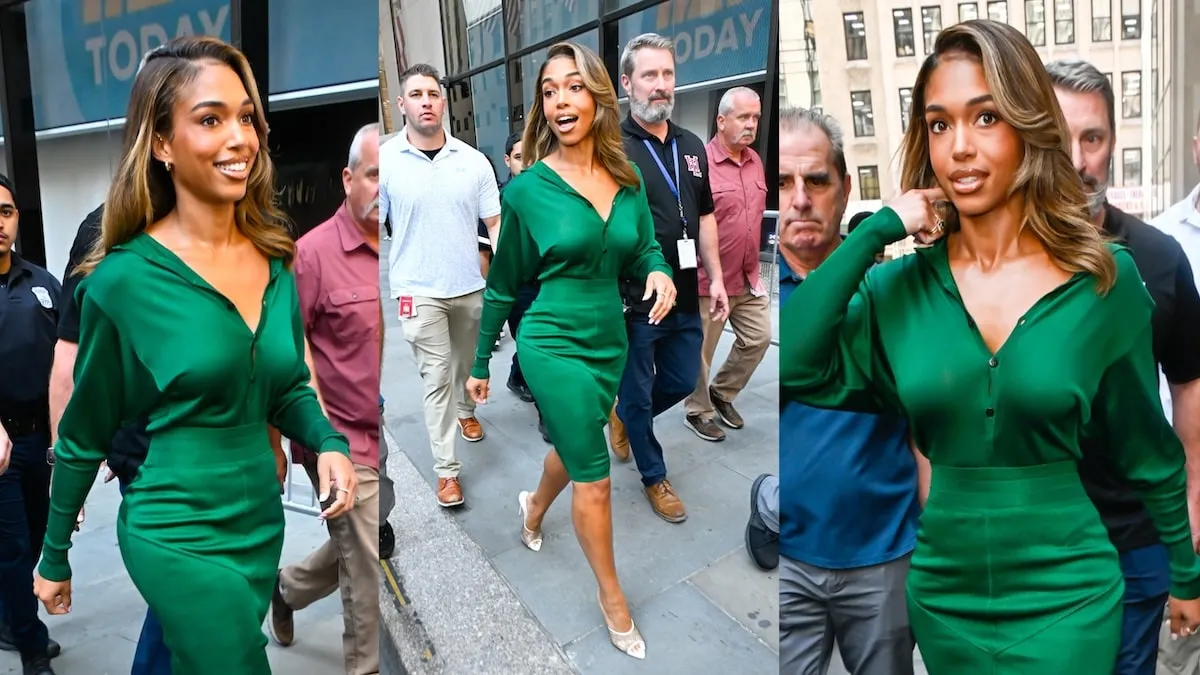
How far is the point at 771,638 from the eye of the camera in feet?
4.71

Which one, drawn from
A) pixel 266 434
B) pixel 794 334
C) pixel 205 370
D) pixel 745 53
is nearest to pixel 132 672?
pixel 266 434

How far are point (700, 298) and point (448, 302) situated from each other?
19.9 inches

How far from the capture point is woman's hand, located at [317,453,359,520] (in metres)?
1.34

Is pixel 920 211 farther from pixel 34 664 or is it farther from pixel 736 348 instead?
pixel 34 664

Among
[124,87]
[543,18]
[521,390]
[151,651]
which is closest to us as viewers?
[124,87]

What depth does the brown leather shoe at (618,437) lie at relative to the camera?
1.50 meters

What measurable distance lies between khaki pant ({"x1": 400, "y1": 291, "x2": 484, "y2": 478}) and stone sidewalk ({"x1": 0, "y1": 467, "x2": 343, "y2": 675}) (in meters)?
0.29

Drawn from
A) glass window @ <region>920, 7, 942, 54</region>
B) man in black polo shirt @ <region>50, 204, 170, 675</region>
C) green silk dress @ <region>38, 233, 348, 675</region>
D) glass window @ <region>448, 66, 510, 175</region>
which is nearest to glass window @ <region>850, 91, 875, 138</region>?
glass window @ <region>920, 7, 942, 54</region>

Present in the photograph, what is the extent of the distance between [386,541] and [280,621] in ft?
0.82

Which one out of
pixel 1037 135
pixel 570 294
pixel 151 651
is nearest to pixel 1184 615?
pixel 1037 135

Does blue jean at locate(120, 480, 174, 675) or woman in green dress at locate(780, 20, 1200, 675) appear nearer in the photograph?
woman in green dress at locate(780, 20, 1200, 675)

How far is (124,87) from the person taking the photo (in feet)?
4.01

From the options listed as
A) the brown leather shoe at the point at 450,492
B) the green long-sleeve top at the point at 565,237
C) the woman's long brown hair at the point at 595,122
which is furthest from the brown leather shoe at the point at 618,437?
the woman's long brown hair at the point at 595,122

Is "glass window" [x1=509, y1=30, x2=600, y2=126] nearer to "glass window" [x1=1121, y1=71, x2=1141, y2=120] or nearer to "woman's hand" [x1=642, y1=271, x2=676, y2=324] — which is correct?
"woman's hand" [x1=642, y1=271, x2=676, y2=324]
